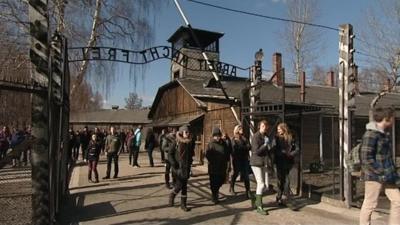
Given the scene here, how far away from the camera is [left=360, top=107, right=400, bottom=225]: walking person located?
237 inches

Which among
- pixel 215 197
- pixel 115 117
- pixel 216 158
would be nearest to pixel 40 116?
pixel 216 158

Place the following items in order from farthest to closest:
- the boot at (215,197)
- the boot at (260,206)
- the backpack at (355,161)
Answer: the boot at (215,197)
the boot at (260,206)
the backpack at (355,161)

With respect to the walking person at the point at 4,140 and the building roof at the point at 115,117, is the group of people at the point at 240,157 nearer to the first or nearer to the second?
the walking person at the point at 4,140

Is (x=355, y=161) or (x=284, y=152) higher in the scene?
(x=355, y=161)

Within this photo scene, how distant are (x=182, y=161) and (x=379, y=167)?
436 centimetres

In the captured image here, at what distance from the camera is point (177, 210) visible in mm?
9234

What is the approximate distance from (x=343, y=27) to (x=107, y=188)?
7463 millimetres

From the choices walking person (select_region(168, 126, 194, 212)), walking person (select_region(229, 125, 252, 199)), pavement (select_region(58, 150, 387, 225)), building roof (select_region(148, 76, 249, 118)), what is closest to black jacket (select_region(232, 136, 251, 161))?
walking person (select_region(229, 125, 252, 199))

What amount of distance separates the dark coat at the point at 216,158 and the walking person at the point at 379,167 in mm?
4186

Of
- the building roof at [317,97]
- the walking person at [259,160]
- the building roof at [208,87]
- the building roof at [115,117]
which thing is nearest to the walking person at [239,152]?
the walking person at [259,160]

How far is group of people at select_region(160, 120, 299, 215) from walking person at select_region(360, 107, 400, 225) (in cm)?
309

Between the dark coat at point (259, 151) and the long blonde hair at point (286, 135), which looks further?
the long blonde hair at point (286, 135)

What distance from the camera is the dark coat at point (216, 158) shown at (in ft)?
32.7

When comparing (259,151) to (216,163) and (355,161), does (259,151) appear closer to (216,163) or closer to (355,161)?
(216,163)
